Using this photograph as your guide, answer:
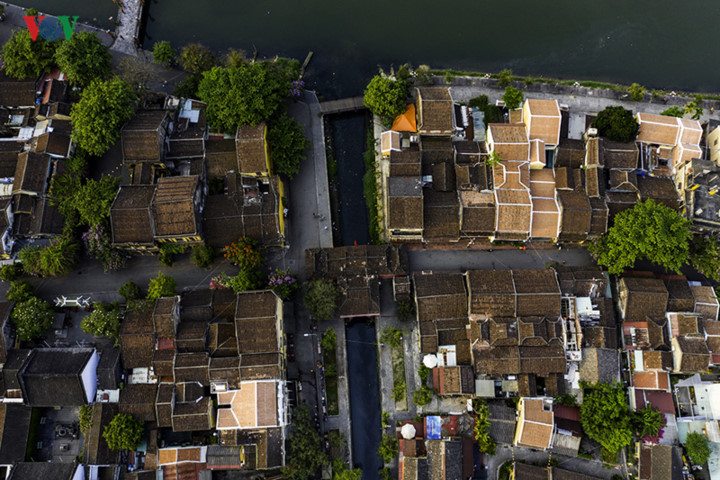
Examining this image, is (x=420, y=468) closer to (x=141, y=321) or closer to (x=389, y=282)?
(x=389, y=282)

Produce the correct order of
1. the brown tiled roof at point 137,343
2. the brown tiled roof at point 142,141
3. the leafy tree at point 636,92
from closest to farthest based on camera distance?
the brown tiled roof at point 137,343
the brown tiled roof at point 142,141
the leafy tree at point 636,92

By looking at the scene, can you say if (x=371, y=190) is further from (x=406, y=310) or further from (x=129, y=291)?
(x=129, y=291)

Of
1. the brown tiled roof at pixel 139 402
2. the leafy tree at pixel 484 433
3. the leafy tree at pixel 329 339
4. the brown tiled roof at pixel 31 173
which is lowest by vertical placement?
the leafy tree at pixel 484 433

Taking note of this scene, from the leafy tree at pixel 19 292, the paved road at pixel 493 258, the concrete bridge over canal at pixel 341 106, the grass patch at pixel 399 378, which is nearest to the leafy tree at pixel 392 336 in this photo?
the grass patch at pixel 399 378

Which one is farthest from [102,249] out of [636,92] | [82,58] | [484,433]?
[636,92]

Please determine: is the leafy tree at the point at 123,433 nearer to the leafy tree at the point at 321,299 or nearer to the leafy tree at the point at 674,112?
the leafy tree at the point at 321,299

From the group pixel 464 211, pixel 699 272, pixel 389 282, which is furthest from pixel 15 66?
pixel 699 272

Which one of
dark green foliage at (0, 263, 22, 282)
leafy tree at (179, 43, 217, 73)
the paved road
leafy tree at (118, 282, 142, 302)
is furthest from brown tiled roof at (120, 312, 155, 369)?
leafy tree at (179, 43, 217, 73)
